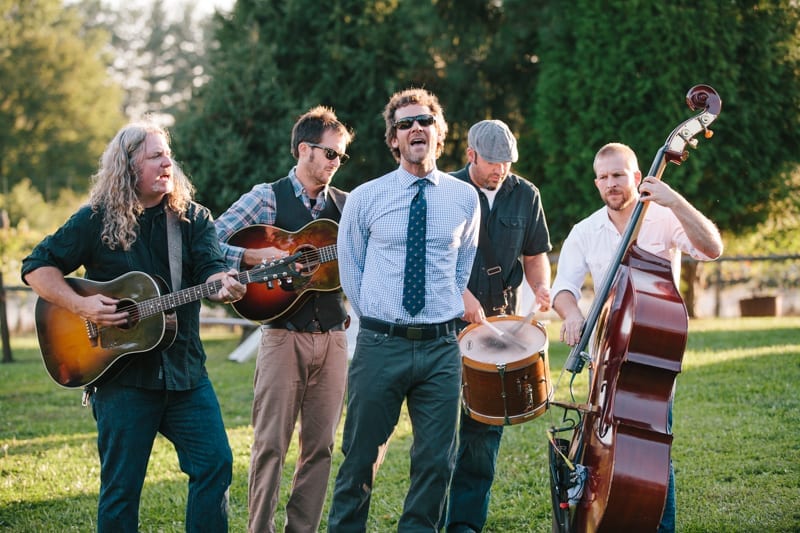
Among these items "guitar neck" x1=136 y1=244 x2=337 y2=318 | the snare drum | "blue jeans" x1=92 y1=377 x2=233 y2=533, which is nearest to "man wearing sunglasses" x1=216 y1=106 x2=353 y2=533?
"guitar neck" x1=136 y1=244 x2=337 y2=318

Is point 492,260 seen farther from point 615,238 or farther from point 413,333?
point 413,333

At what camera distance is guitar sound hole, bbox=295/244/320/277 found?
16.1ft

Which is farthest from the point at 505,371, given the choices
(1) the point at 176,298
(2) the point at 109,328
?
(2) the point at 109,328

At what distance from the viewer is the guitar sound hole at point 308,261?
4918 millimetres

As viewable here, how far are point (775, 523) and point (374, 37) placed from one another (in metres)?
12.0

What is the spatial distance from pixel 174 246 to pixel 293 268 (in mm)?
768

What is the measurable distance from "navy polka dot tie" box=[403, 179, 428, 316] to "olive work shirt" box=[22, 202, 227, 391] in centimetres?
95

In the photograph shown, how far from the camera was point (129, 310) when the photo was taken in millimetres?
4164

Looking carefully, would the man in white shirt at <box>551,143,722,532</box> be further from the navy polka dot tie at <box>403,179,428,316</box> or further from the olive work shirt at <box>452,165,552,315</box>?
the navy polka dot tie at <box>403,179,428,316</box>

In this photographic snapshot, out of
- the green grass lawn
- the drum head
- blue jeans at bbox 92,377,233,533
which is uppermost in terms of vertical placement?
the drum head

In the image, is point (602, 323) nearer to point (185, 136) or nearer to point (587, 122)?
point (587, 122)

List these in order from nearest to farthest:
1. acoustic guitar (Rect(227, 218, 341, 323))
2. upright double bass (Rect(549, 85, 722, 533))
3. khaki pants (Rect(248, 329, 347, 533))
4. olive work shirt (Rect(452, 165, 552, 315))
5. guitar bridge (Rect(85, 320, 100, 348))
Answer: upright double bass (Rect(549, 85, 722, 533)) → guitar bridge (Rect(85, 320, 100, 348)) → khaki pants (Rect(248, 329, 347, 533)) → acoustic guitar (Rect(227, 218, 341, 323)) → olive work shirt (Rect(452, 165, 552, 315))

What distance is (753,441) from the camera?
6691 millimetres

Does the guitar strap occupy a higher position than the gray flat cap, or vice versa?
the gray flat cap
